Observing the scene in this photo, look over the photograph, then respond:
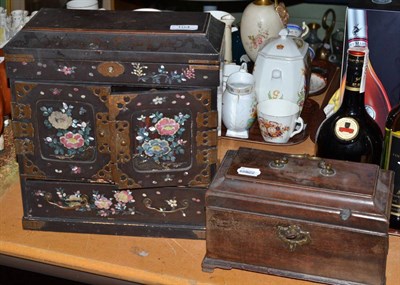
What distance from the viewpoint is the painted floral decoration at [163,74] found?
1.14 m

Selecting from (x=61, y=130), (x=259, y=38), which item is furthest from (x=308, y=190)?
(x=259, y=38)

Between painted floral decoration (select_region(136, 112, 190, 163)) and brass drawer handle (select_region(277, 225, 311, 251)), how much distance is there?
241 millimetres

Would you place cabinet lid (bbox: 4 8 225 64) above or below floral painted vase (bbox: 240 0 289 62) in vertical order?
above

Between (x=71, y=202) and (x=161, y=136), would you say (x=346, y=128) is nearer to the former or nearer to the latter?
(x=161, y=136)

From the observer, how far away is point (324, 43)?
228 centimetres

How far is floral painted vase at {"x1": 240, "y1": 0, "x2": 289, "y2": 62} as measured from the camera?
169 centimetres

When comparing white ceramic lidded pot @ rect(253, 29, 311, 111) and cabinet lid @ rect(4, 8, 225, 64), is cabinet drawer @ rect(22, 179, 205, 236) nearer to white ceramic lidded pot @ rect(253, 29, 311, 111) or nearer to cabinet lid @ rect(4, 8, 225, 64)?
cabinet lid @ rect(4, 8, 225, 64)

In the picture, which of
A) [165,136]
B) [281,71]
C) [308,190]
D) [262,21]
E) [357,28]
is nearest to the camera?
[308,190]

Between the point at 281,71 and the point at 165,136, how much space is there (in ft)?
1.39

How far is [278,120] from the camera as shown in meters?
1.45

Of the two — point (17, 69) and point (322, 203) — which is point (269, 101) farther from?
point (17, 69)

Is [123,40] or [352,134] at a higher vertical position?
[123,40]

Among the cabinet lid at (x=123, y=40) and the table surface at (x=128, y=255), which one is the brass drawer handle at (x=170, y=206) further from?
the cabinet lid at (x=123, y=40)

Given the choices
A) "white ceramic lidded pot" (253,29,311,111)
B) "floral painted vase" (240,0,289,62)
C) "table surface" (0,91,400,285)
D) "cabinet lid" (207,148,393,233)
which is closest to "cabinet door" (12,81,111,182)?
"table surface" (0,91,400,285)
